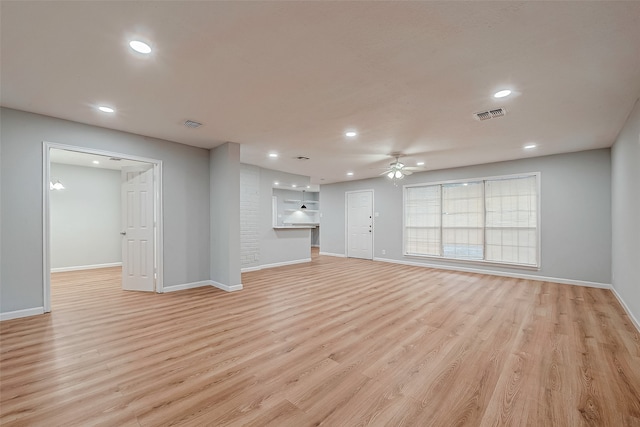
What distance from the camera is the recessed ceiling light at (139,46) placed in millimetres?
2043

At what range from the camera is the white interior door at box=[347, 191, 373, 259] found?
27.7 feet

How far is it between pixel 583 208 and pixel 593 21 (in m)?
4.81

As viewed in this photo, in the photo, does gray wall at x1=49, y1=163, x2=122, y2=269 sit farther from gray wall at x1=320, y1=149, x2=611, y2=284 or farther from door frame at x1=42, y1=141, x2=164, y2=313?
gray wall at x1=320, y1=149, x2=611, y2=284

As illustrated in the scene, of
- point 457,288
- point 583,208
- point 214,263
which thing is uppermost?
point 583,208

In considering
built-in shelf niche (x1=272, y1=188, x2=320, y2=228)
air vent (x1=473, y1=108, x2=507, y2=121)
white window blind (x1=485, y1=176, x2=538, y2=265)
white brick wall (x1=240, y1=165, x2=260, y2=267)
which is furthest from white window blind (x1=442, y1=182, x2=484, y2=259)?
built-in shelf niche (x1=272, y1=188, x2=320, y2=228)

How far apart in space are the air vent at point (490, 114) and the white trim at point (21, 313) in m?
6.26

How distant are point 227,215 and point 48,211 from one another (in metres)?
2.32

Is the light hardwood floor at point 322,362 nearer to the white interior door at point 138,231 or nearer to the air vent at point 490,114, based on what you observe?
the white interior door at point 138,231

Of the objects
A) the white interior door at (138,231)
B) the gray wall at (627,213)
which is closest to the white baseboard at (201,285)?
the white interior door at (138,231)

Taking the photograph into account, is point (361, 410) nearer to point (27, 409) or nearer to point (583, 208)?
point (27, 409)

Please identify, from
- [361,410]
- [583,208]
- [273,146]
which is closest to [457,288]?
[583,208]

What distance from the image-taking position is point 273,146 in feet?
16.3

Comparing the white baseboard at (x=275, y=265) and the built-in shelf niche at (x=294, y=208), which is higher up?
the built-in shelf niche at (x=294, y=208)

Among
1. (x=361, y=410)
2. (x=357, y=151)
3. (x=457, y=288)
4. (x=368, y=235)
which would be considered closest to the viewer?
(x=361, y=410)
